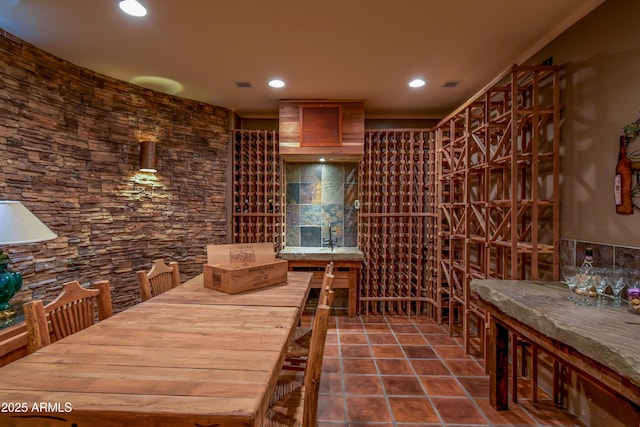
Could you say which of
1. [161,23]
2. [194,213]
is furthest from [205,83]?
[194,213]

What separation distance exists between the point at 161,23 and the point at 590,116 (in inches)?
114

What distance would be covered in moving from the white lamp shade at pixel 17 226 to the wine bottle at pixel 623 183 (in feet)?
10.7

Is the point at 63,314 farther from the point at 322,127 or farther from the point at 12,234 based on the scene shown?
the point at 322,127

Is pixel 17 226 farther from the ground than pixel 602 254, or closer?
farther from the ground

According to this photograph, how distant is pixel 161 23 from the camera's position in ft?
6.94

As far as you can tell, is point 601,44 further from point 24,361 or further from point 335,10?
point 24,361

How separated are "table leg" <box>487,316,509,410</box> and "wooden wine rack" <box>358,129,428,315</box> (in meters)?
1.75

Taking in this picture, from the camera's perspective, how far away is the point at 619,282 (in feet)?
5.07

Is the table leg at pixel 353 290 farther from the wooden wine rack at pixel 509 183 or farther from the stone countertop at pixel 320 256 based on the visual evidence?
the wooden wine rack at pixel 509 183

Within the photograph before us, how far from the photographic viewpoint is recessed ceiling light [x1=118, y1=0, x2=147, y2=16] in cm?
190

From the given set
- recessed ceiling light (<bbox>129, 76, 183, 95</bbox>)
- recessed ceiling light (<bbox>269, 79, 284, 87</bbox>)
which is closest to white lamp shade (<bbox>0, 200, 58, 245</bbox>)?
recessed ceiling light (<bbox>129, 76, 183, 95</bbox>)

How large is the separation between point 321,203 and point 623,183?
9.81 feet

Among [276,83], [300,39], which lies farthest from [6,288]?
[276,83]

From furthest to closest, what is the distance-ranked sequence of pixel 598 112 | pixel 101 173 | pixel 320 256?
pixel 320 256 < pixel 101 173 < pixel 598 112
